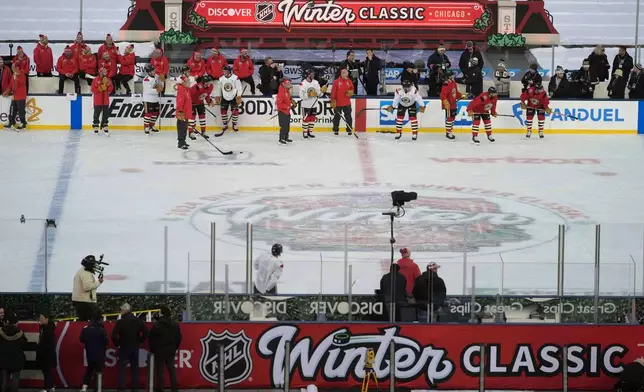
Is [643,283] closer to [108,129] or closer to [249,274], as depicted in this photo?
[249,274]

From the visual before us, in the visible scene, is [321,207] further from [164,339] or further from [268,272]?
[164,339]

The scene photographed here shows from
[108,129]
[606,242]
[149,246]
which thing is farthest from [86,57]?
[606,242]

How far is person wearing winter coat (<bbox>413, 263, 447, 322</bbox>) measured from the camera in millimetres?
12750

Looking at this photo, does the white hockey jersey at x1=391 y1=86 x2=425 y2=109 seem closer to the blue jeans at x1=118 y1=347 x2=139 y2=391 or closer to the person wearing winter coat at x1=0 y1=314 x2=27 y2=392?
the blue jeans at x1=118 y1=347 x2=139 y2=391

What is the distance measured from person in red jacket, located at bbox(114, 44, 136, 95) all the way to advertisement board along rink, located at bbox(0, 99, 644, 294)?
31.7 inches

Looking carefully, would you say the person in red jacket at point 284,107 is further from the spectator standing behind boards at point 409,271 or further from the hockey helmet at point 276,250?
the spectator standing behind boards at point 409,271

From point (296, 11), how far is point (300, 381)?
19.2m

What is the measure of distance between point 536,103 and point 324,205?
6.85 metres

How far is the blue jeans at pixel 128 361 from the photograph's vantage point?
1227 centimetres

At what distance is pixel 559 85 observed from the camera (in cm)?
2553

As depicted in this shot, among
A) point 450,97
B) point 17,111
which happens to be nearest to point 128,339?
point 17,111

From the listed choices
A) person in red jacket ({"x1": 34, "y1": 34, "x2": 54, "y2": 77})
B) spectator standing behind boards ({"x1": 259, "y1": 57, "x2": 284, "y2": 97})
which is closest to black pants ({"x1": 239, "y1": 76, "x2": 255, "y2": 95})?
spectator standing behind boards ({"x1": 259, "y1": 57, "x2": 284, "y2": 97})

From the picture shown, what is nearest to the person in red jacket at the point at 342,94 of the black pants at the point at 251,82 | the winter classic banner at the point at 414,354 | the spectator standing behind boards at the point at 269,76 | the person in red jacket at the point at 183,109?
the spectator standing behind boards at the point at 269,76

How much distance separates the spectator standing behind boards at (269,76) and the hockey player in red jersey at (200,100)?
1403mm
